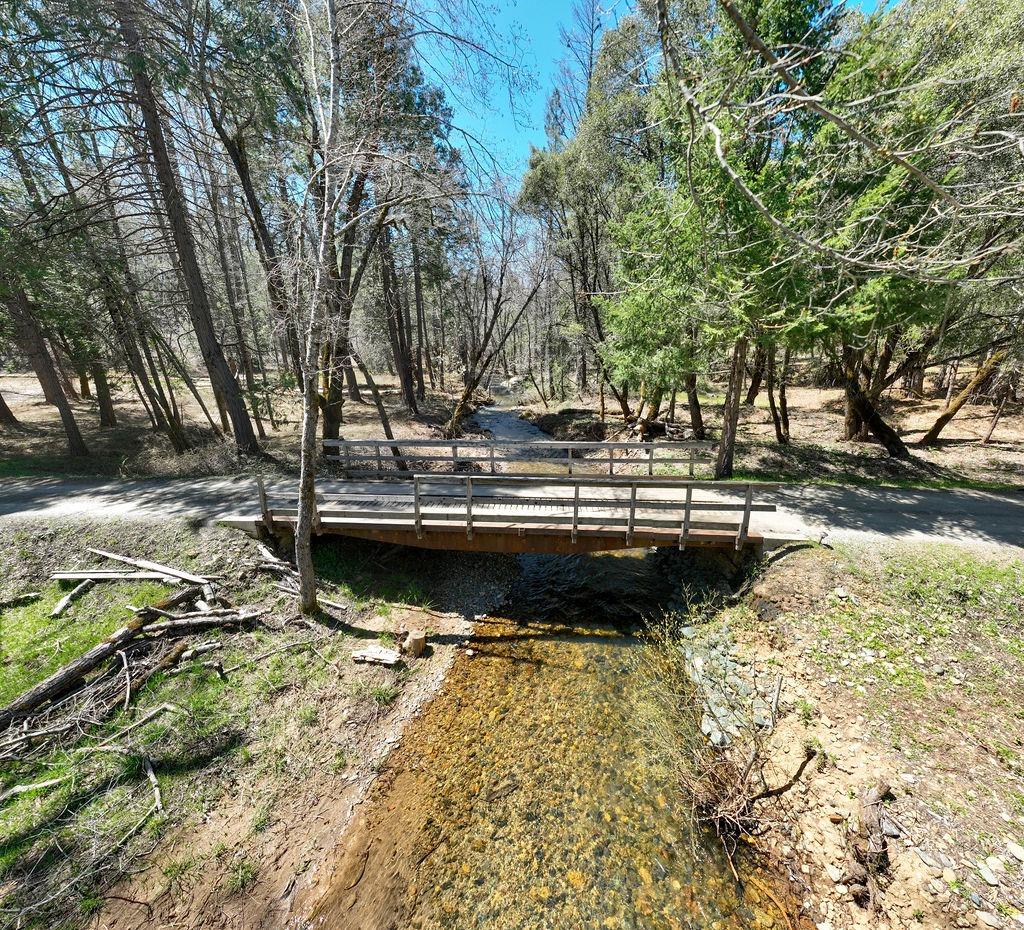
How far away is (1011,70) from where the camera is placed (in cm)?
762

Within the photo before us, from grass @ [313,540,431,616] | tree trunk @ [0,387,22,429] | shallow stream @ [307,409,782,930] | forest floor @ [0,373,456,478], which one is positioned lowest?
shallow stream @ [307,409,782,930]

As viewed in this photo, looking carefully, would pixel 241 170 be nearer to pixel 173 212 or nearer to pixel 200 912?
pixel 173 212

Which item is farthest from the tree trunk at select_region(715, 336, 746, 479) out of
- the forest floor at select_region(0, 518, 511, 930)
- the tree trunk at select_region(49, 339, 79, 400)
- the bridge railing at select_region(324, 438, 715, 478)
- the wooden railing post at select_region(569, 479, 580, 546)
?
the tree trunk at select_region(49, 339, 79, 400)

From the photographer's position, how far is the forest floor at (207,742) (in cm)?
418

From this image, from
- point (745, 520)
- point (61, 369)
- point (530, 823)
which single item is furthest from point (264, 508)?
point (61, 369)

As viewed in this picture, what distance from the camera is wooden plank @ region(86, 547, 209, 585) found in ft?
23.9

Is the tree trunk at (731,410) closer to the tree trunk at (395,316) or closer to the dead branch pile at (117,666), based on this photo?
the dead branch pile at (117,666)

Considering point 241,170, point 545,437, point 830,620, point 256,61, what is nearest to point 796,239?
point 830,620

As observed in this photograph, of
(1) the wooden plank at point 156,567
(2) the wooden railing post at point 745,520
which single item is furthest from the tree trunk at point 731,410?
(1) the wooden plank at point 156,567

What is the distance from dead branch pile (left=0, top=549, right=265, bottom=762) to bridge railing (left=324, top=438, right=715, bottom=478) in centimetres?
371

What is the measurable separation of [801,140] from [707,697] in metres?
10.2

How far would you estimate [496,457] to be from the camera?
1195 cm

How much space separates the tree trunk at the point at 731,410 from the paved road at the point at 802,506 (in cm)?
147

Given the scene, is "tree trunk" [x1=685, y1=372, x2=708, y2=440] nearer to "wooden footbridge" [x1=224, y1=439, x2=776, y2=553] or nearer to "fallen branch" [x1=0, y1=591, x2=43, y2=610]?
"wooden footbridge" [x1=224, y1=439, x2=776, y2=553]
